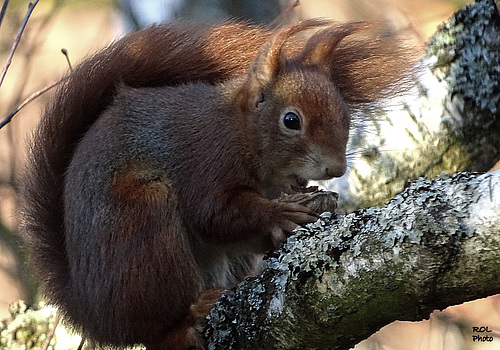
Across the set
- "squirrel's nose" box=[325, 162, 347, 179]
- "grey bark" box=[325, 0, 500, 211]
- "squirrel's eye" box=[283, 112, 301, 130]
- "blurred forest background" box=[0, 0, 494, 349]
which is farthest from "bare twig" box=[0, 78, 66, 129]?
"grey bark" box=[325, 0, 500, 211]

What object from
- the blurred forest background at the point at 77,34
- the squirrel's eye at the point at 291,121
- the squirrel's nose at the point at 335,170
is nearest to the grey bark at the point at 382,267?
the squirrel's nose at the point at 335,170

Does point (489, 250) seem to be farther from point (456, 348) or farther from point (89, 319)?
point (456, 348)

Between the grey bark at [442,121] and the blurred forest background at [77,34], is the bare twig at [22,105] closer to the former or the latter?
the blurred forest background at [77,34]

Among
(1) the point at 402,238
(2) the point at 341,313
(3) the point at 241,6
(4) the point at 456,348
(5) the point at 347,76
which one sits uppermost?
(3) the point at 241,6

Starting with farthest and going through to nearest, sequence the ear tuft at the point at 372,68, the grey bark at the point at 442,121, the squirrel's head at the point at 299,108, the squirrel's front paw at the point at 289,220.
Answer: the grey bark at the point at 442,121 → the ear tuft at the point at 372,68 → the squirrel's head at the point at 299,108 → the squirrel's front paw at the point at 289,220

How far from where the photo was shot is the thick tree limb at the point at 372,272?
1133mm

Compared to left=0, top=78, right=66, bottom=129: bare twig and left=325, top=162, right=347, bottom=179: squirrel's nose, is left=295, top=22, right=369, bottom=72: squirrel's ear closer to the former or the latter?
left=325, top=162, right=347, bottom=179: squirrel's nose

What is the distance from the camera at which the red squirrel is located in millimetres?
1756

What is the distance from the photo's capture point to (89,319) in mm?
1893

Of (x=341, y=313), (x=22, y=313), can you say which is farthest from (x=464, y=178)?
(x=22, y=313)

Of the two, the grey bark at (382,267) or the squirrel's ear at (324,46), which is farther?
the squirrel's ear at (324,46)

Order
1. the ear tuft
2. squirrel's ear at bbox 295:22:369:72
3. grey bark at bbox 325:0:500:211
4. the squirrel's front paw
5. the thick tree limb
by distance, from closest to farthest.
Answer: the thick tree limb < the squirrel's front paw < squirrel's ear at bbox 295:22:369:72 < the ear tuft < grey bark at bbox 325:0:500:211

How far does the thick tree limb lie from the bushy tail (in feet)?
2.27

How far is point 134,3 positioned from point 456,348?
229 centimetres
